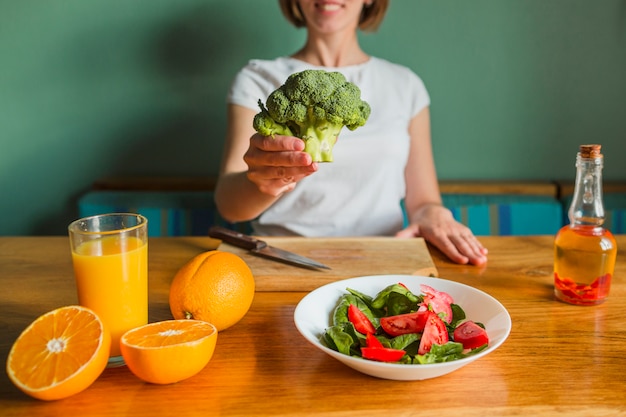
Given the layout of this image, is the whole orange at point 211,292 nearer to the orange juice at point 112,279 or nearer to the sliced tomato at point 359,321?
the orange juice at point 112,279

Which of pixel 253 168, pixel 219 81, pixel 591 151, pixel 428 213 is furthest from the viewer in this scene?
pixel 219 81

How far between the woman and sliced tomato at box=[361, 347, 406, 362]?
80cm

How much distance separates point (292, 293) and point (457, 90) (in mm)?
1305

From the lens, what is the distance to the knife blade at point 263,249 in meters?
1.10

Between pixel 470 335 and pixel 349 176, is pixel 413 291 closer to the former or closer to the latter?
pixel 470 335

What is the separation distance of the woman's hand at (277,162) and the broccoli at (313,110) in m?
0.03

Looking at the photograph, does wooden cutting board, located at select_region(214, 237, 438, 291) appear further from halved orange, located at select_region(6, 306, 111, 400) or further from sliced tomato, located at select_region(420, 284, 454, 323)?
halved orange, located at select_region(6, 306, 111, 400)

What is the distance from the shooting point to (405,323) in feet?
2.49

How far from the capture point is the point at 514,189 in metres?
2.01

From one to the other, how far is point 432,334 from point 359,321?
104mm

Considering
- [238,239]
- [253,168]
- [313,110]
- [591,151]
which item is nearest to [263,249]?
[238,239]

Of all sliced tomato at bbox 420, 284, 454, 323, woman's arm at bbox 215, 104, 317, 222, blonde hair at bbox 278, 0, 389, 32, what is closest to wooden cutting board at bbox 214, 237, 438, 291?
woman's arm at bbox 215, 104, 317, 222

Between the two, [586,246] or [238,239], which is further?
[238,239]

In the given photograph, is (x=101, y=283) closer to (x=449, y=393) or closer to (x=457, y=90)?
(x=449, y=393)
